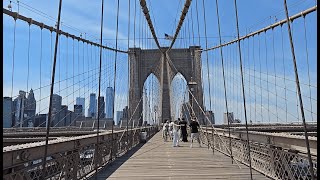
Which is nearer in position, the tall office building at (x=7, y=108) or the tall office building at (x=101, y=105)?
Result: the tall office building at (x=7, y=108)

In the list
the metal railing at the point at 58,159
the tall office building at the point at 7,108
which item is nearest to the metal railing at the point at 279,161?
the metal railing at the point at 58,159

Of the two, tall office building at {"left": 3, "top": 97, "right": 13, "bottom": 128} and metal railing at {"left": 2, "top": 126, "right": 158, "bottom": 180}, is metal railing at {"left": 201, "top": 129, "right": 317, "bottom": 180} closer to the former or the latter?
metal railing at {"left": 2, "top": 126, "right": 158, "bottom": 180}

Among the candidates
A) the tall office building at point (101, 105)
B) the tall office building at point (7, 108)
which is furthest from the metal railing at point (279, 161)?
the tall office building at point (7, 108)

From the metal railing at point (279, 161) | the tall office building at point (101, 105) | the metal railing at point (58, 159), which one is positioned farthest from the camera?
the tall office building at point (101, 105)

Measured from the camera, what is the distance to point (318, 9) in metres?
1.21

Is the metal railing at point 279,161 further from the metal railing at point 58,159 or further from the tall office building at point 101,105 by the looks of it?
the metal railing at point 58,159

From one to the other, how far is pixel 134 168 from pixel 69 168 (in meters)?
1.65

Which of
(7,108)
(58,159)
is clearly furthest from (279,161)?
(7,108)

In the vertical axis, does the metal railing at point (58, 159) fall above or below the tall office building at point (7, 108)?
below

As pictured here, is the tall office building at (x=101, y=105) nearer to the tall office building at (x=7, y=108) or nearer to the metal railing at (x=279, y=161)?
the tall office building at (x=7, y=108)

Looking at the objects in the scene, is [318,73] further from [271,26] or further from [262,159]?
[271,26]

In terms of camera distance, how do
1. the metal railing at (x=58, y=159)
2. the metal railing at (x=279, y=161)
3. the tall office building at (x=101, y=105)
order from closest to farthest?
the metal railing at (x=58, y=159)
the metal railing at (x=279, y=161)
the tall office building at (x=101, y=105)

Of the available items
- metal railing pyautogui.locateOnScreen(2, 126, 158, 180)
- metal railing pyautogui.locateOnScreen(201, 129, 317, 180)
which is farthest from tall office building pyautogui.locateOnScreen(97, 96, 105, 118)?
metal railing pyautogui.locateOnScreen(201, 129, 317, 180)

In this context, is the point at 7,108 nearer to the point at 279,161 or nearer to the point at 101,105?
the point at 279,161
